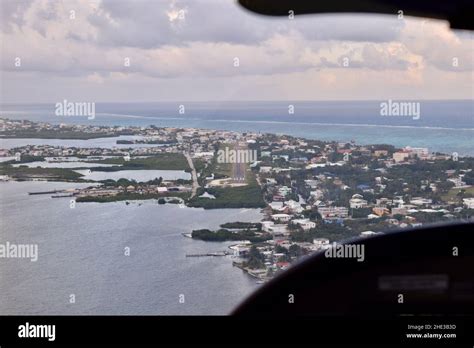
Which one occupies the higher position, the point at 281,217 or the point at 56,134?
the point at 56,134

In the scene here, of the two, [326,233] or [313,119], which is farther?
[313,119]

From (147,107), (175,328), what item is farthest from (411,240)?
(147,107)

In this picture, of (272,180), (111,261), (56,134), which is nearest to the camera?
(111,261)

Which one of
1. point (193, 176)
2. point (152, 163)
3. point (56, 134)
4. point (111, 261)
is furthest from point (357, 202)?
point (56, 134)

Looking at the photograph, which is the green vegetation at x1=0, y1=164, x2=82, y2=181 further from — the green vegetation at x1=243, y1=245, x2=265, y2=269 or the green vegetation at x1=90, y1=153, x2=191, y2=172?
the green vegetation at x1=243, y1=245, x2=265, y2=269

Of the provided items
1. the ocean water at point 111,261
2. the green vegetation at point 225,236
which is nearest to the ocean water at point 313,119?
the ocean water at point 111,261

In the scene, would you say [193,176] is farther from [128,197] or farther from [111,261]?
[111,261]

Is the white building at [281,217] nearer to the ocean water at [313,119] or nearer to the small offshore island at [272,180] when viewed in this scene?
the small offshore island at [272,180]
